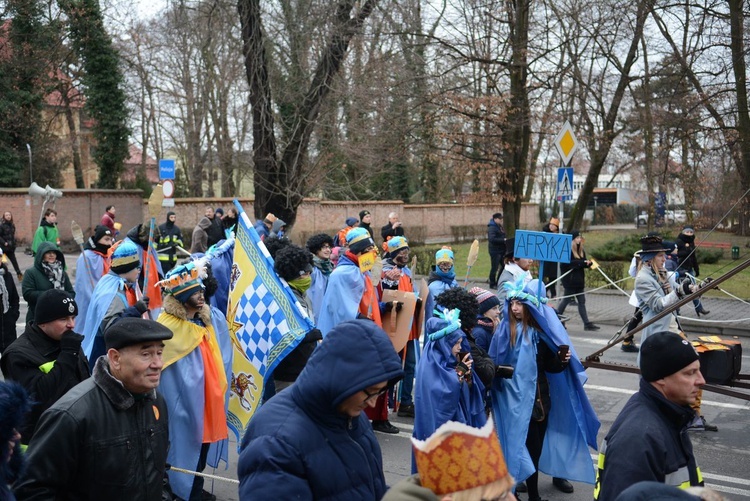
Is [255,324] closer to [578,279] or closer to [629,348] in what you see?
[629,348]

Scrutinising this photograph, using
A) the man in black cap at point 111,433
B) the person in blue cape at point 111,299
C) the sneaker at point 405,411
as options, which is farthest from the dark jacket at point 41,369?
the sneaker at point 405,411

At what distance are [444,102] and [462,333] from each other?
1477 cm

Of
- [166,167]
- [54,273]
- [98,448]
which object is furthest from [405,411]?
[166,167]

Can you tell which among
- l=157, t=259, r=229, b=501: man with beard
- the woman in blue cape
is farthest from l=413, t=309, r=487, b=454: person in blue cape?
l=157, t=259, r=229, b=501: man with beard

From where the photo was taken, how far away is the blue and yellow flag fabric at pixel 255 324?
5.84 meters

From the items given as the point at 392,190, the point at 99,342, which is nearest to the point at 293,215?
the point at 99,342

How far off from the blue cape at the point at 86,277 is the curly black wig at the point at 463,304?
5.07m

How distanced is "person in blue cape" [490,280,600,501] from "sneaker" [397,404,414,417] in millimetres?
2618

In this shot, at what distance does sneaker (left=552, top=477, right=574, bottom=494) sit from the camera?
21.4ft

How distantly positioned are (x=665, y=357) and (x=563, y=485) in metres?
3.23

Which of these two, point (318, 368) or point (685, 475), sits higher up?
point (318, 368)

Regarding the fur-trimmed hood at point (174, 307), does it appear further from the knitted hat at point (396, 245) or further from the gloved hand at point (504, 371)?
the knitted hat at point (396, 245)

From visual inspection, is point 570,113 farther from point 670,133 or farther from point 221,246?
point 221,246

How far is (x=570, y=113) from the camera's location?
2264cm
